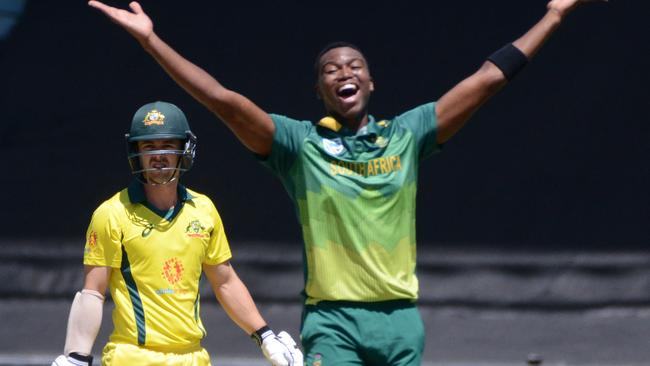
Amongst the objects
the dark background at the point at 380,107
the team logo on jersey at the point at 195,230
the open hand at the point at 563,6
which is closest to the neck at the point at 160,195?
the team logo on jersey at the point at 195,230

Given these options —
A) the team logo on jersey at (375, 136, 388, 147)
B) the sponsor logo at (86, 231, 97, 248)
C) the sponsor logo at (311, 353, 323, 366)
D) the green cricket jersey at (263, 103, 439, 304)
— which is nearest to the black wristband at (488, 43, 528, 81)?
the green cricket jersey at (263, 103, 439, 304)

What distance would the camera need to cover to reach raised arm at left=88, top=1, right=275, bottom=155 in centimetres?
456

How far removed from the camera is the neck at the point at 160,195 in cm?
519

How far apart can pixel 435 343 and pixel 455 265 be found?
44 centimetres

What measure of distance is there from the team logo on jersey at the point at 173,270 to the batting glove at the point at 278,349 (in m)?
0.41

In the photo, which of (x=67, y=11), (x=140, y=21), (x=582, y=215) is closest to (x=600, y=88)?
(x=582, y=215)

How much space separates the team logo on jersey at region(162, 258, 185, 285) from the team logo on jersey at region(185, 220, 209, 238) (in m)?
0.12

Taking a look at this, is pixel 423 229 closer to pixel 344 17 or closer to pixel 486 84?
pixel 344 17

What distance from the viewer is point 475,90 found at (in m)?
4.83

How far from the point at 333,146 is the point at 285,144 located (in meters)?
0.17

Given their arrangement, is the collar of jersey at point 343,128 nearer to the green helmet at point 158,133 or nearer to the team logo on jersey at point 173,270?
the green helmet at point 158,133

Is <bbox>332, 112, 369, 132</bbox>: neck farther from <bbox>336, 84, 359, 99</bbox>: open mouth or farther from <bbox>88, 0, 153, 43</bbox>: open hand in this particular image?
<bbox>88, 0, 153, 43</bbox>: open hand

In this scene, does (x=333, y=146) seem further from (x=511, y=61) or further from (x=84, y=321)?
(x=84, y=321)

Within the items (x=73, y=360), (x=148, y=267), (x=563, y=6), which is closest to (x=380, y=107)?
(x=563, y=6)
